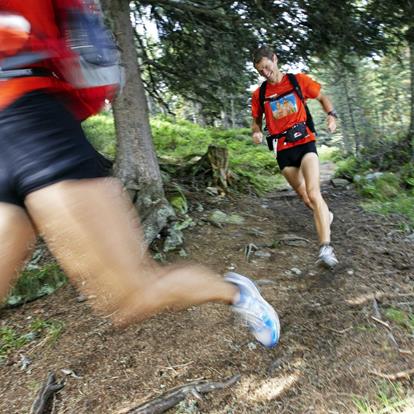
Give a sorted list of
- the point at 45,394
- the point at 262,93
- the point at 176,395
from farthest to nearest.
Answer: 1. the point at 262,93
2. the point at 45,394
3. the point at 176,395

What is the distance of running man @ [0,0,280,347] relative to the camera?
75.2 inches

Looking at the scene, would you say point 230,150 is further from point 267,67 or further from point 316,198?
point 316,198

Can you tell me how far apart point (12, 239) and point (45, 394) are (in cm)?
176

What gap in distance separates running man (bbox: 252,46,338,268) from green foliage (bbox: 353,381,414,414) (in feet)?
6.94

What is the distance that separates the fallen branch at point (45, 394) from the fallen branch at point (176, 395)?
661 millimetres

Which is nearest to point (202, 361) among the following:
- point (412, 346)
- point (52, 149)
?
point (412, 346)

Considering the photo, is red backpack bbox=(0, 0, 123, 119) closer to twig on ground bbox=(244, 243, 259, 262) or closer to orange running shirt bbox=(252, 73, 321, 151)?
orange running shirt bbox=(252, 73, 321, 151)

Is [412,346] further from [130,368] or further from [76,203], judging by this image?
[76,203]

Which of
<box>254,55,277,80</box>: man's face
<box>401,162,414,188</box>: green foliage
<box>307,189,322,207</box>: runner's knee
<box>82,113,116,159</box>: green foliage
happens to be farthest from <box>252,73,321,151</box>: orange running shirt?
<box>82,113,116,159</box>: green foliage

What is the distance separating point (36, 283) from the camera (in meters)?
4.80

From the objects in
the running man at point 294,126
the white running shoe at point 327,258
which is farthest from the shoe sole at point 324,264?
the running man at point 294,126

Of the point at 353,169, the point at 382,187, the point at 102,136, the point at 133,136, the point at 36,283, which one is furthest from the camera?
the point at 102,136

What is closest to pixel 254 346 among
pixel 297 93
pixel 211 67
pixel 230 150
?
pixel 297 93

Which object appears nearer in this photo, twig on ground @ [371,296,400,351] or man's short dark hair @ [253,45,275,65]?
twig on ground @ [371,296,400,351]
